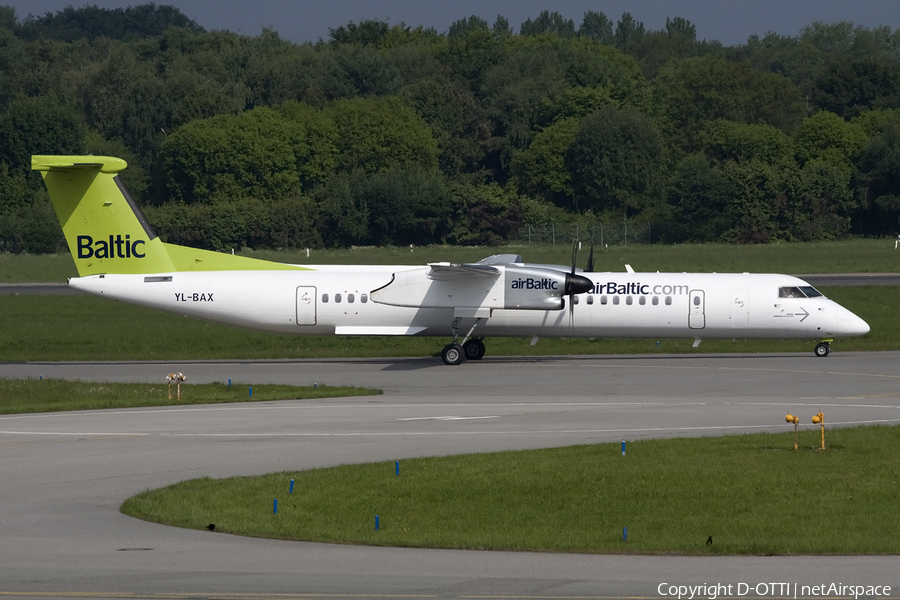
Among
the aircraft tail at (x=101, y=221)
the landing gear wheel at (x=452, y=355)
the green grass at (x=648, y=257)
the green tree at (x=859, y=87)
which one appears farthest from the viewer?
the green tree at (x=859, y=87)

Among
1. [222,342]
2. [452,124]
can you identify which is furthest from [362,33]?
[222,342]

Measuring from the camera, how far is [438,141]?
310ft

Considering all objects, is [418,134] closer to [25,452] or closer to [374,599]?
[25,452]

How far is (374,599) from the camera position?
361 inches

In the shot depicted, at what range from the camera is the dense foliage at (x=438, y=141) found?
7581 cm

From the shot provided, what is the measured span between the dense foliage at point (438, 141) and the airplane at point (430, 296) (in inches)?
1588

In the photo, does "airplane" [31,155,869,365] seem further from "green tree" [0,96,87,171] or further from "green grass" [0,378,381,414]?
"green tree" [0,96,87,171]

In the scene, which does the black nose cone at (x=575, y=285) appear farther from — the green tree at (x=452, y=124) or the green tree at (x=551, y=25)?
the green tree at (x=551, y=25)

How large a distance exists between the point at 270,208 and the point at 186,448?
59.8 metres

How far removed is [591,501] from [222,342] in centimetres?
2508

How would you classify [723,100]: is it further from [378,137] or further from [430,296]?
[430,296]

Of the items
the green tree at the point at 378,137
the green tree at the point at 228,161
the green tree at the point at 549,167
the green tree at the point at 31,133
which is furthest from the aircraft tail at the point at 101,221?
the green tree at the point at 549,167

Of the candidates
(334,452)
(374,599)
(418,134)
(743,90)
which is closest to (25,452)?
(334,452)

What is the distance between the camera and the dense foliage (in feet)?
249
